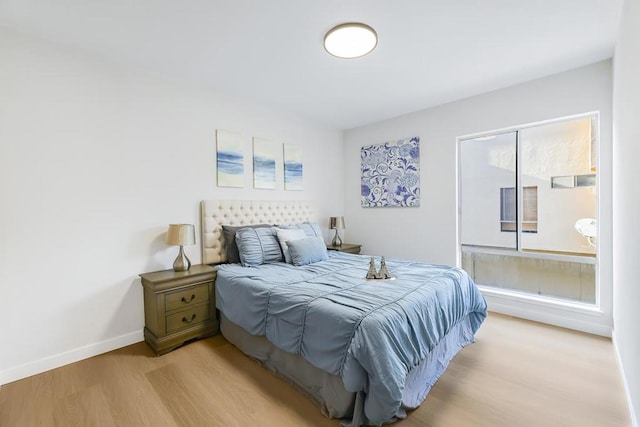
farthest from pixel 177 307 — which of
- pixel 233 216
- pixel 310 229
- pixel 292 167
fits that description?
pixel 292 167

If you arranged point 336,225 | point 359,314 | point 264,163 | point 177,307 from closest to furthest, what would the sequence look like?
point 359,314 → point 177,307 → point 264,163 → point 336,225

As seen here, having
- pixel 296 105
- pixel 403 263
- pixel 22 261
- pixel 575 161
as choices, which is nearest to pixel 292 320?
pixel 403 263

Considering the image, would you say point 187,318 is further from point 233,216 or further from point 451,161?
point 451,161

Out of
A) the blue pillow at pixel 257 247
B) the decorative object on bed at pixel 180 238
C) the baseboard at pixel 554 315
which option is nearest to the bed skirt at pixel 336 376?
the blue pillow at pixel 257 247

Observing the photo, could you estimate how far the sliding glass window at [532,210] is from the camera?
3238 mm

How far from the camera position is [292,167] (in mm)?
3963

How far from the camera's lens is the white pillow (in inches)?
121

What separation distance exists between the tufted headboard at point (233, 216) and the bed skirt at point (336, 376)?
96 centimetres

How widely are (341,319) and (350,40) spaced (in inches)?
80.7

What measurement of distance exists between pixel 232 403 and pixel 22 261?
1943 millimetres

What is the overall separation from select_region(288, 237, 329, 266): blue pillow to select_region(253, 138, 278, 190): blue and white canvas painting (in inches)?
39.6

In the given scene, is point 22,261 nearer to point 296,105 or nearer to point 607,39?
point 296,105

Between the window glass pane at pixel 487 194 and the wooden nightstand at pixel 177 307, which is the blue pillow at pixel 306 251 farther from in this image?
the window glass pane at pixel 487 194

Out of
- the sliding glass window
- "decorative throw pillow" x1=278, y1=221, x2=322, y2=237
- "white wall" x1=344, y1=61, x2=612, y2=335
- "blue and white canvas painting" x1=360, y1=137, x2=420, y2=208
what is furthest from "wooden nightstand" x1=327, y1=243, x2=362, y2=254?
the sliding glass window
